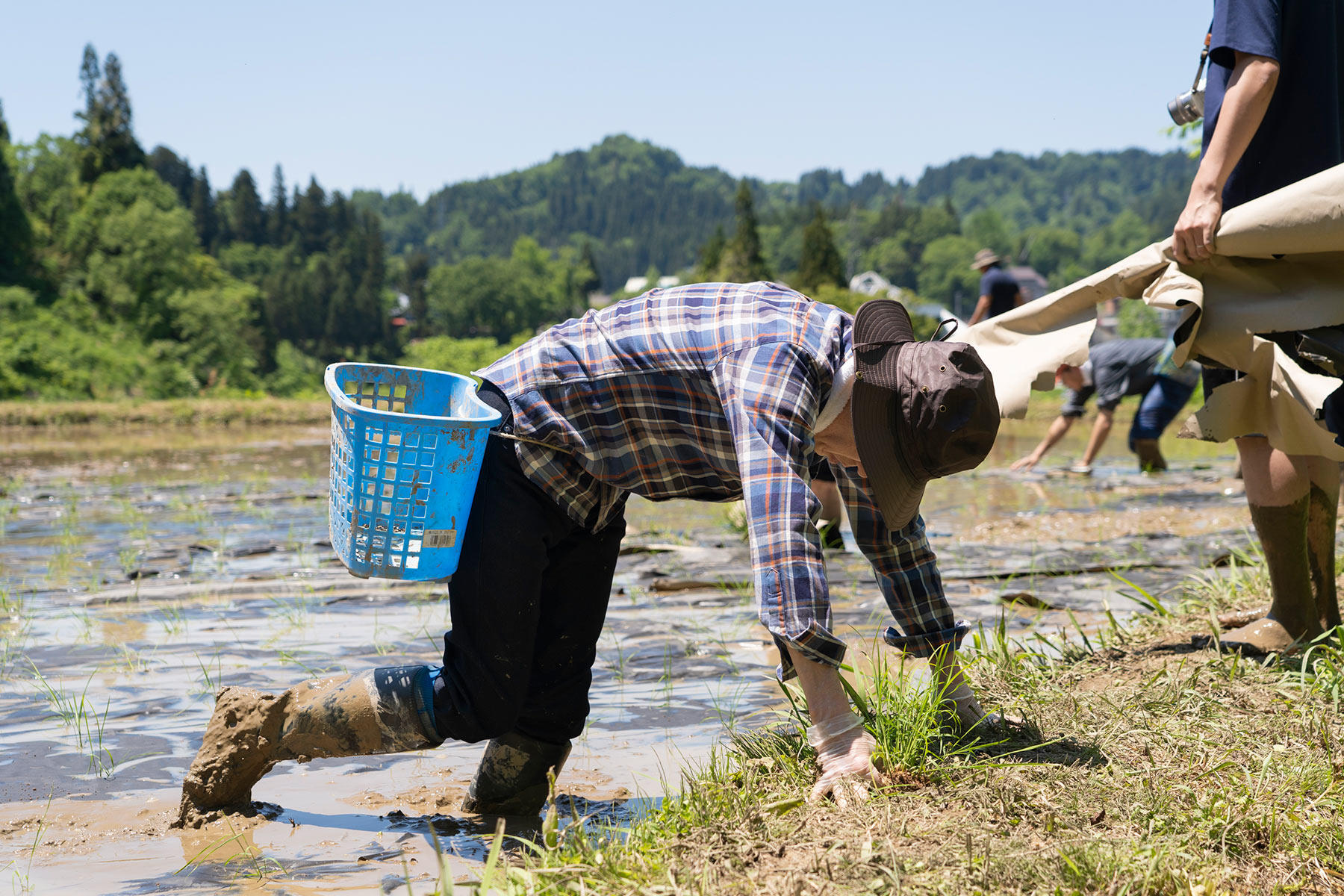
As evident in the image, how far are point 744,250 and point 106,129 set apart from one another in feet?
117

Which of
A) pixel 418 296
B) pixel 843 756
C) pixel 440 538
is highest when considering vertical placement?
pixel 418 296

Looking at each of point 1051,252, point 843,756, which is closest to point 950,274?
point 1051,252

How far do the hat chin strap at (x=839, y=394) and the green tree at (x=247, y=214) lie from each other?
325 feet

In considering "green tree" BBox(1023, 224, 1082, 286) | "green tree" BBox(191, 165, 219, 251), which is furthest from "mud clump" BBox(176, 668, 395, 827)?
"green tree" BBox(1023, 224, 1082, 286)

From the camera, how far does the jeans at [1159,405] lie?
9984 mm

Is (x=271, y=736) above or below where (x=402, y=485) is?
below

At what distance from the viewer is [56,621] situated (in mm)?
4965

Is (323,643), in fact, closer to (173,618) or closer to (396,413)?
(173,618)

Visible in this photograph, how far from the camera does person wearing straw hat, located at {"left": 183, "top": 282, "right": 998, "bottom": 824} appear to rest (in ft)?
7.47

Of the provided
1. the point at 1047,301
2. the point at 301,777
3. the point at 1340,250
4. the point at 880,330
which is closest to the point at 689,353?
the point at 880,330

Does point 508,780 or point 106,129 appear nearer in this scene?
point 508,780

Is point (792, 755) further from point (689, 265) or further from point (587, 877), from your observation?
point (689, 265)

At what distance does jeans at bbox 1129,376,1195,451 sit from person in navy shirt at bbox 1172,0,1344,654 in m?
6.92

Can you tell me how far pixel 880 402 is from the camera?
7.85 ft
